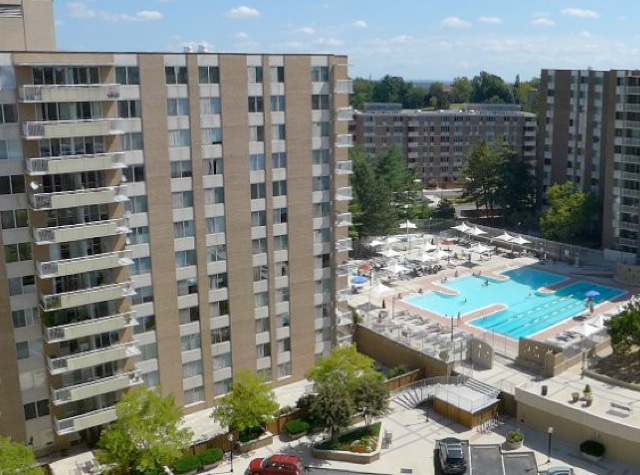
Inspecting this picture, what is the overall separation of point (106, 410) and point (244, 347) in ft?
33.0

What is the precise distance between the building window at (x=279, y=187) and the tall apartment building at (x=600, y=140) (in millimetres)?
47311

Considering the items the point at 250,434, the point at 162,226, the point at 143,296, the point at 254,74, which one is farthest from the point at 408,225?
the point at 143,296

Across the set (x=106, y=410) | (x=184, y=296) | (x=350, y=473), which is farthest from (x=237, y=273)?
(x=350, y=473)

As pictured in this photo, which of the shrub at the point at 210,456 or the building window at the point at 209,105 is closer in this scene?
the shrub at the point at 210,456

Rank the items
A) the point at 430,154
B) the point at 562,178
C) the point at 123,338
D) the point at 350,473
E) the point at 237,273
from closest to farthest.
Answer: the point at 350,473
the point at 123,338
the point at 237,273
the point at 562,178
the point at 430,154

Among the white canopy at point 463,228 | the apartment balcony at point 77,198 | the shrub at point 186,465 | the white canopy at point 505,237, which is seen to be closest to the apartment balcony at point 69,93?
the apartment balcony at point 77,198

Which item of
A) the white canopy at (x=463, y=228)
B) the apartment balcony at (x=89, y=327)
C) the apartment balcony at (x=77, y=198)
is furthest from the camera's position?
the white canopy at (x=463, y=228)

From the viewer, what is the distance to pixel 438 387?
4734cm

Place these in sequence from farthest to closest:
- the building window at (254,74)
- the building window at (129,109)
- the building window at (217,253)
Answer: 1. the building window at (217,253)
2. the building window at (254,74)
3. the building window at (129,109)

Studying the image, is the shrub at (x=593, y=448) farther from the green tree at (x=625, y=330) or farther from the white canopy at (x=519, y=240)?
the white canopy at (x=519, y=240)

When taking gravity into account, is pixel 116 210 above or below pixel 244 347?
above

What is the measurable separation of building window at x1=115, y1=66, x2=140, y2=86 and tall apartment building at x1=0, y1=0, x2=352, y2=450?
6 centimetres

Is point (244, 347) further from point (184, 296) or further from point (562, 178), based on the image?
point (562, 178)

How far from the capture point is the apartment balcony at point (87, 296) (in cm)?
3828
